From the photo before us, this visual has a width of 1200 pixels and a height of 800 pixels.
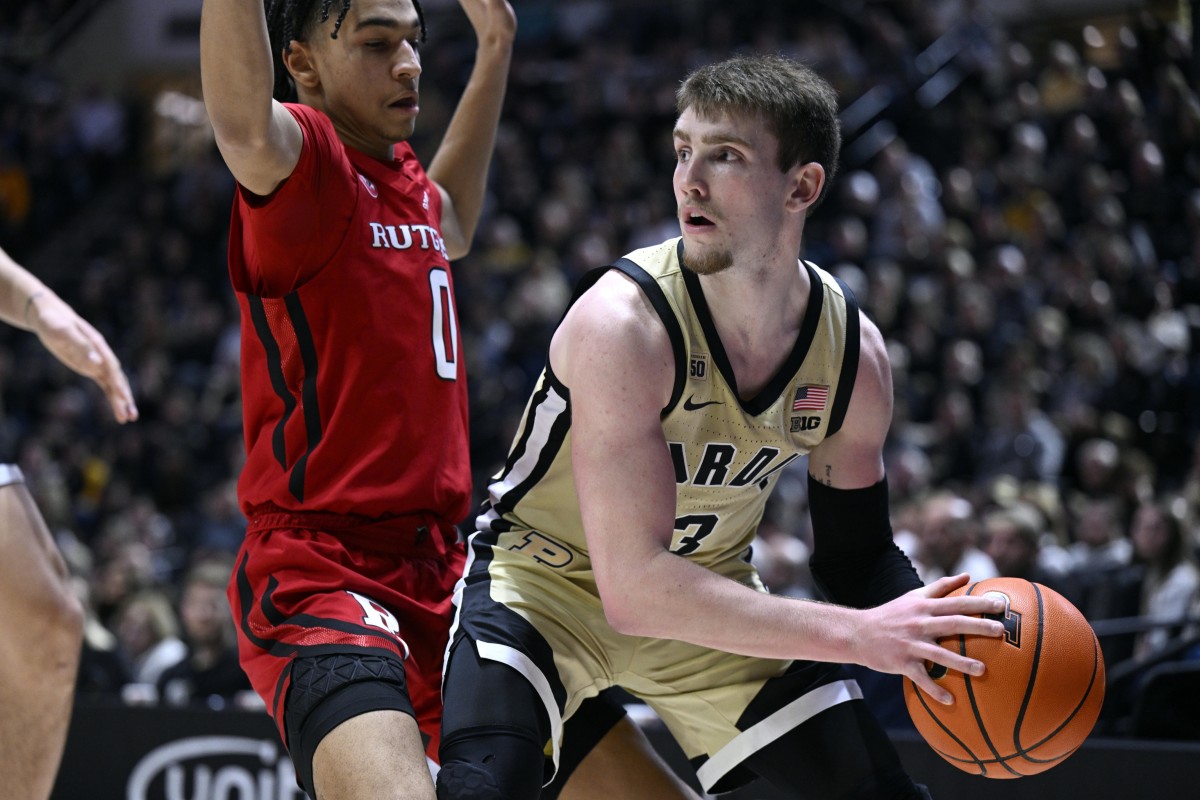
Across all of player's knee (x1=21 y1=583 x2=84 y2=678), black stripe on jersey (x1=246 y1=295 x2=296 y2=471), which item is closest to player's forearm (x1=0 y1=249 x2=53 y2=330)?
player's knee (x1=21 y1=583 x2=84 y2=678)

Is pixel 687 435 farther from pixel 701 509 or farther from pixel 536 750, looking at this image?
pixel 536 750

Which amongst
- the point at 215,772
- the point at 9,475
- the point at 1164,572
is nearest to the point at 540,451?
the point at 9,475

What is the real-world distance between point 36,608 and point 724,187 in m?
1.98

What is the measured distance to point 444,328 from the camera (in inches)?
127

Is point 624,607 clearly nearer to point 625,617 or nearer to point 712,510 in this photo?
point 625,617

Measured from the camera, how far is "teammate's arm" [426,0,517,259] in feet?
12.5

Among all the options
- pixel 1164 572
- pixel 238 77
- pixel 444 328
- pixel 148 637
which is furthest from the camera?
pixel 148 637

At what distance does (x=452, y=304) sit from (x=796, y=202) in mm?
854

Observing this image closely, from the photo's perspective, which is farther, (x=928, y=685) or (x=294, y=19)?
(x=294, y=19)

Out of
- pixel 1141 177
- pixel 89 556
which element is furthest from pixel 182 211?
pixel 1141 177

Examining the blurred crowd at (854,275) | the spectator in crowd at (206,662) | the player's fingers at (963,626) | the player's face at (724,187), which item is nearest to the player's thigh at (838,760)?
the player's fingers at (963,626)

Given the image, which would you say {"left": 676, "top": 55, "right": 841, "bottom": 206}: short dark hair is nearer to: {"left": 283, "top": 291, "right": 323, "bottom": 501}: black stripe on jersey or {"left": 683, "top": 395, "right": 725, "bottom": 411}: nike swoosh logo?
{"left": 683, "top": 395, "right": 725, "bottom": 411}: nike swoosh logo

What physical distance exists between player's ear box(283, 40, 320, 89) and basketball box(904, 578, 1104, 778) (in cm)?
189

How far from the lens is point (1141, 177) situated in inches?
313
